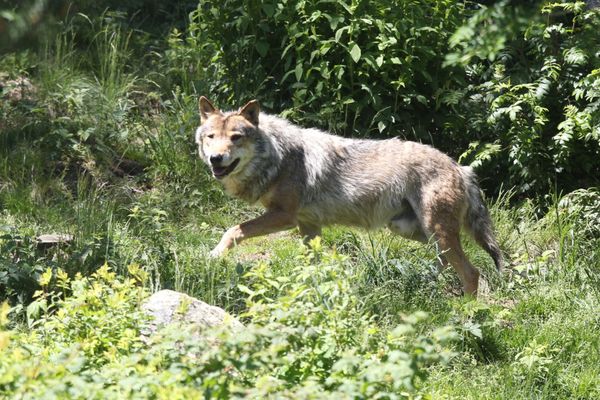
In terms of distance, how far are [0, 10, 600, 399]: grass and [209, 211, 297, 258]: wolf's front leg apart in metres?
0.19

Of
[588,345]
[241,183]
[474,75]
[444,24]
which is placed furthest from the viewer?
[474,75]

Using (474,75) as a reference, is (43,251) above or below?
below

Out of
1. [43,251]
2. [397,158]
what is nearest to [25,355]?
[43,251]

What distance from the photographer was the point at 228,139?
8.23 metres

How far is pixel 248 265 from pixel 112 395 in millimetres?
3583

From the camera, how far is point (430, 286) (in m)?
7.48

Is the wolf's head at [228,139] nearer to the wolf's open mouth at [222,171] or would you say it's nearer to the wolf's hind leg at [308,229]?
the wolf's open mouth at [222,171]

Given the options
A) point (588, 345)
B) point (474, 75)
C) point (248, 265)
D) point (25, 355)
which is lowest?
point (588, 345)

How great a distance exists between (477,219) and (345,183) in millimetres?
1277

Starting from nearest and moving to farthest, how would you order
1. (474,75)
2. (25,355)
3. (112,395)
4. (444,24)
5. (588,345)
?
(112,395) < (25,355) < (588,345) < (444,24) < (474,75)

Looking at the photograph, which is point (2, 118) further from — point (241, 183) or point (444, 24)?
point (444, 24)

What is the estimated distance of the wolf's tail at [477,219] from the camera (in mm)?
8445

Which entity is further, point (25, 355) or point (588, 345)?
point (588, 345)

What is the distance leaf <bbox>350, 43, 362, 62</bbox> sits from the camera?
9185 mm
